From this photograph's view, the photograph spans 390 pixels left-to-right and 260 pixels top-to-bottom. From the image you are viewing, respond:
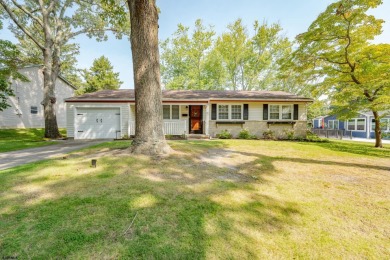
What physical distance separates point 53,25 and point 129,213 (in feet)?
65.5

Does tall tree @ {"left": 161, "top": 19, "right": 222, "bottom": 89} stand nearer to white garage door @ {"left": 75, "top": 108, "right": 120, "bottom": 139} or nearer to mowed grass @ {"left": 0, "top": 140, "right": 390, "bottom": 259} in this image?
white garage door @ {"left": 75, "top": 108, "right": 120, "bottom": 139}

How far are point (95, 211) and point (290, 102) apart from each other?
13.9 metres

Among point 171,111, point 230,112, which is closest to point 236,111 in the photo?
point 230,112

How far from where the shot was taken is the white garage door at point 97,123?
39.4 feet

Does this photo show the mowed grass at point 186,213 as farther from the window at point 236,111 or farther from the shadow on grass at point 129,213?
the window at point 236,111

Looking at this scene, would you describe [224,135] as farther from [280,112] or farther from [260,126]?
[280,112]

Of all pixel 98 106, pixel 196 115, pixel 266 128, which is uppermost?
pixel 98 106

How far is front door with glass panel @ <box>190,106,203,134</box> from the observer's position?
13.9m

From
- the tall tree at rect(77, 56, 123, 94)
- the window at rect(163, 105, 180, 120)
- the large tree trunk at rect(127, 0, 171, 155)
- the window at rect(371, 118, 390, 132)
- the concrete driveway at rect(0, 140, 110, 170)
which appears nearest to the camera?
the large tree trunk at rect(127, 0, 171, 155)

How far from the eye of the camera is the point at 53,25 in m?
15.4

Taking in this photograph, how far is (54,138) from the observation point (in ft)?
39.9

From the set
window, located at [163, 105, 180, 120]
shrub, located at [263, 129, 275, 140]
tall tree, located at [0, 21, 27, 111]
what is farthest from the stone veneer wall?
tall tree, located at [0, 21, 27, 111]

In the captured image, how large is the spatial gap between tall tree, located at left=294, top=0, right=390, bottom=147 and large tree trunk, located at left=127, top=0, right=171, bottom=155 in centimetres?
984

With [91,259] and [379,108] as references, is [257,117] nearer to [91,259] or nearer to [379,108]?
[379,108]
